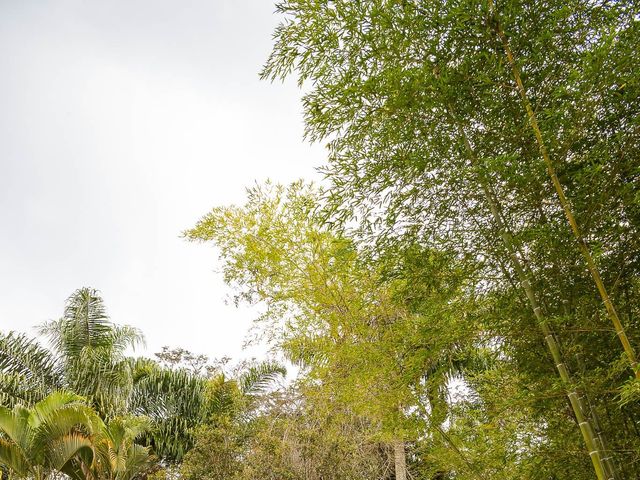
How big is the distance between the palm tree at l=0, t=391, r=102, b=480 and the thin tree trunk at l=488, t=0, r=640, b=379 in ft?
21.4

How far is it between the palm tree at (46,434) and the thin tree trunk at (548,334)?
6185 mm

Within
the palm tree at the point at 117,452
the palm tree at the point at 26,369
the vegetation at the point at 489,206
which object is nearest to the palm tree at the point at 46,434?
the palm tree at the point at 117,452

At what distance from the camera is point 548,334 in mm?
2092

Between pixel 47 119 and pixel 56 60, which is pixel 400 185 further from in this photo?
pixel 47 119

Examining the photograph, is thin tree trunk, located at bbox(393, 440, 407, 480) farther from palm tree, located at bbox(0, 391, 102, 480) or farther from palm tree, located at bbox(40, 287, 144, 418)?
palm tree, located at bbox(40, 287, 144, 418)

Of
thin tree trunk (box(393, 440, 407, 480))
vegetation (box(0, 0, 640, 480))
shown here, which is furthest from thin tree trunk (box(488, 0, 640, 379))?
thin tree trunk (box(393, 440, 407, 480))

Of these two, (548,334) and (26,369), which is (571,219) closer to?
(548,334)

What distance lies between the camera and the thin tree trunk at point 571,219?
172 cm

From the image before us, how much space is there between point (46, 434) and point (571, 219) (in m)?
6.97

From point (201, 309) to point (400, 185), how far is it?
10.2 m

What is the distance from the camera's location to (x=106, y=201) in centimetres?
1067

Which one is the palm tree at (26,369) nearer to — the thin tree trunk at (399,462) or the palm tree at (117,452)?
the palm tree at (117,452)

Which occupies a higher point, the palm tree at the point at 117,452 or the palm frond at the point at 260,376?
the palm frond at the point at 260,376

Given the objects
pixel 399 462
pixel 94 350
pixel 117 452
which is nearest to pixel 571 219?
pixel 399 462
